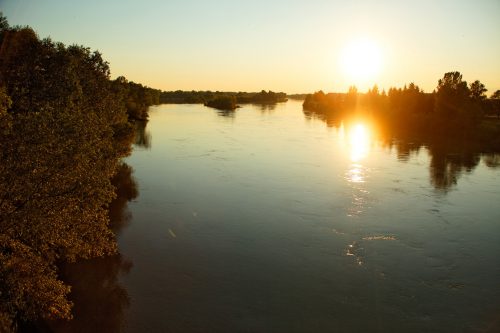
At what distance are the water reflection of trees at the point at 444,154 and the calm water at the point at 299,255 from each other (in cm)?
80

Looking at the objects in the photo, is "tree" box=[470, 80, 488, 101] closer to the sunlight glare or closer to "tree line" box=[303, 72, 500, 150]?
"tree line" box=[303, 72, 500, 150]

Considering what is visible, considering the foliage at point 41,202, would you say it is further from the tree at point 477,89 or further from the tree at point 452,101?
the tree at point 477,89

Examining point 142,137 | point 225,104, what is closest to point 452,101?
point 142,137

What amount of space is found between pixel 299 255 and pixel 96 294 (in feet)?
40.5

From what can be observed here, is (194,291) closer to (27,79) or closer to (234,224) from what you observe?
(234,224)

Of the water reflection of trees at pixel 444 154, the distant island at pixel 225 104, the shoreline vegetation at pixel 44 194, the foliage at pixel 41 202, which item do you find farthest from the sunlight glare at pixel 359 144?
the distant island at pixel 225 104

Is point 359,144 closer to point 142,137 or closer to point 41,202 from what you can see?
point 142,137

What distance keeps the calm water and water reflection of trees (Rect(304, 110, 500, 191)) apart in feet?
2.63

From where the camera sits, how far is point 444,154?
64938 millimetres

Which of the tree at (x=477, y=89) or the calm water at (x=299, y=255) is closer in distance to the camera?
the calm water at (x=299, y=255)

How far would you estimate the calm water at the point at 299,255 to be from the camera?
19.4 m

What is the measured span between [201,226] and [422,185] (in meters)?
26.2

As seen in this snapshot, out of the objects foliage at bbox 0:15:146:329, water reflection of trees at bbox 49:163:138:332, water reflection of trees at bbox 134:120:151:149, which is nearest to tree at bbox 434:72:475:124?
water reflection of trees at bbox 134:120:151:149

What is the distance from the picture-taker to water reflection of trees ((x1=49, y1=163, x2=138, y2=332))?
18453 mm
